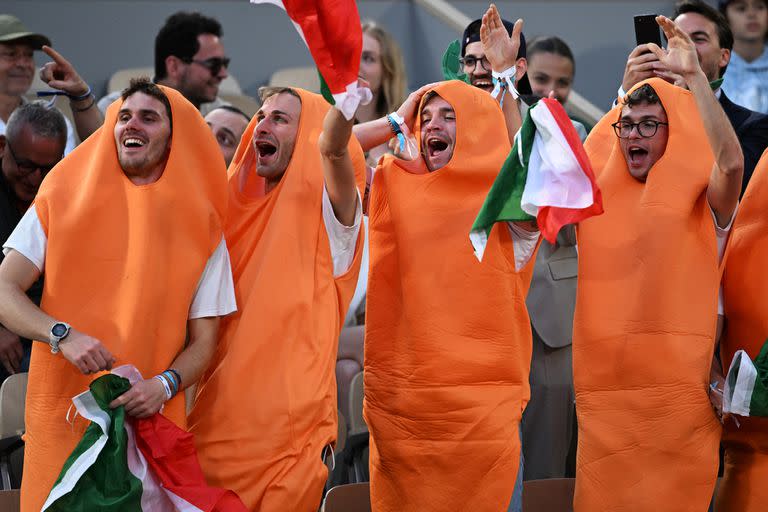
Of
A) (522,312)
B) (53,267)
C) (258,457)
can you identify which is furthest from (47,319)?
(522,312)

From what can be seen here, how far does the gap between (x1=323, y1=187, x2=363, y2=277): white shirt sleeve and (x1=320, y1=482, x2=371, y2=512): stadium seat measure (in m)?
0.85

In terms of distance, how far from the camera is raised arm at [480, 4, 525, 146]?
15.1 ft

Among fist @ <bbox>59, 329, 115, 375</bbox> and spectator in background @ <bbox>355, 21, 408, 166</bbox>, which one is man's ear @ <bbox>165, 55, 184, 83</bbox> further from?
fist @ <bbox>59, 329, 115, 375</bbox>

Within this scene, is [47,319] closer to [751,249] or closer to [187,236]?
[187,236]

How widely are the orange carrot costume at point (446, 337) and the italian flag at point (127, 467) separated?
0.69 metres

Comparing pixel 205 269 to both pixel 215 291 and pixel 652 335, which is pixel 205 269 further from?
pixel 652 335

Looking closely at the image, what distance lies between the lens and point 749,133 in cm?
505

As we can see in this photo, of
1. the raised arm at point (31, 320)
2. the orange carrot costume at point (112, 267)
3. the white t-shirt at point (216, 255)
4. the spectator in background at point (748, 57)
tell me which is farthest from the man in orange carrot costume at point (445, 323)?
the spectator in background at point (748, 57)

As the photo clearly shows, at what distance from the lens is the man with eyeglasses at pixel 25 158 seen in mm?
4895

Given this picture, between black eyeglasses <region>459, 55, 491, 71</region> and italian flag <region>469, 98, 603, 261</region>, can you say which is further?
black eyeglasses <region>459, 55, 491, 71</region>

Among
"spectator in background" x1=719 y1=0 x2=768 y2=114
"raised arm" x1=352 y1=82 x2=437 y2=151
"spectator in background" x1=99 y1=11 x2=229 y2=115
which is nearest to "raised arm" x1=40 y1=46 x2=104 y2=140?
"spectator in background" x1=99 y1=11 x2=229 y2=115

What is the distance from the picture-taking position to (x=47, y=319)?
152 inches

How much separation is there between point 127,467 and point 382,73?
292cm

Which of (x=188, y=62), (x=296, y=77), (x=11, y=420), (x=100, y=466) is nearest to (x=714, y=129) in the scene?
(x=100, y=466)
